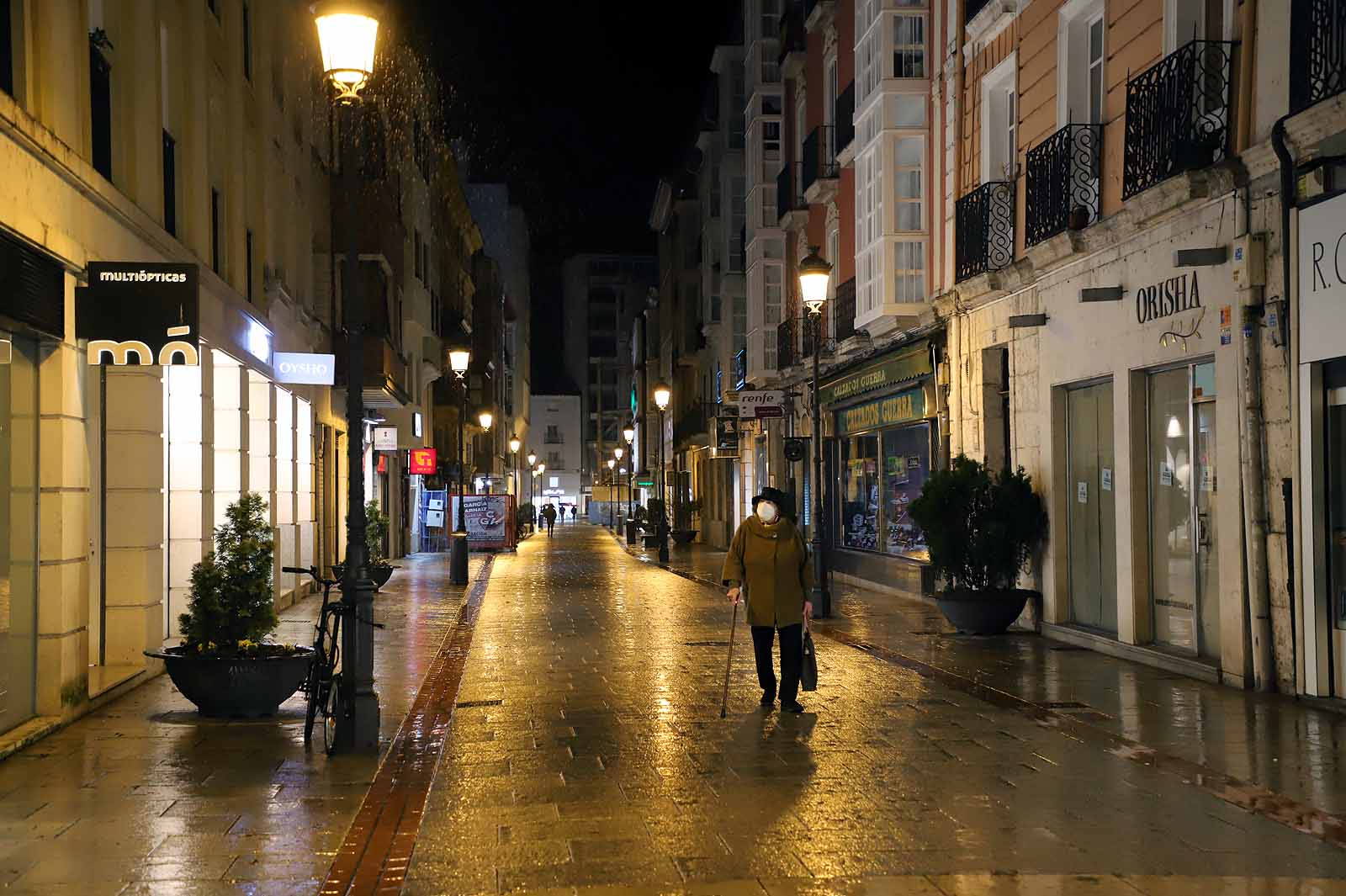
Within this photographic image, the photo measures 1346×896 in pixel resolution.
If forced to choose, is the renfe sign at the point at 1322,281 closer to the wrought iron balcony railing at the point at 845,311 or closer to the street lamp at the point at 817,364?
the street lamp at the point at 817,364

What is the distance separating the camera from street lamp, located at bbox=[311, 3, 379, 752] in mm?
9188

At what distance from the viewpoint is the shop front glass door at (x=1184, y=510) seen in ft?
43.2

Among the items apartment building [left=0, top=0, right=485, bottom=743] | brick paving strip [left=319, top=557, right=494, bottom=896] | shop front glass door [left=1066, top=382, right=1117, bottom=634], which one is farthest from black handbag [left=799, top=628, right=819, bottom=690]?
shop front glass door [left=1066, top=382, right=1117, bottom=634]

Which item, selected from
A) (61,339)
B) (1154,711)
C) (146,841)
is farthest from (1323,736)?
(61,339)

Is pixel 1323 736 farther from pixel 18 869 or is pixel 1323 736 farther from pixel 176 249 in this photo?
pixel 176 249

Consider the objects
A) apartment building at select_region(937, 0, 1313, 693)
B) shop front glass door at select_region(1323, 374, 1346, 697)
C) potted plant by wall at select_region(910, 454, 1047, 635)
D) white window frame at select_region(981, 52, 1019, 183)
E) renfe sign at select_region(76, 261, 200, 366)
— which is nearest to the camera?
renfe sign at select_region(76, 261, 200, 366)

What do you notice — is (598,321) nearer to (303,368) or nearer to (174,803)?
(303,368)

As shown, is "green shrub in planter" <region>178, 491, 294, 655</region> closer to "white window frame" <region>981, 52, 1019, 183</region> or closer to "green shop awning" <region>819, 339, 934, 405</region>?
"white window frame" <region>981, 52, 1019, 183</region>

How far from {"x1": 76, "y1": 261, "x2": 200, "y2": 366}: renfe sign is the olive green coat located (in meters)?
4.56

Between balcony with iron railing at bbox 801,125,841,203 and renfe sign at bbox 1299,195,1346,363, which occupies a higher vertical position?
balcony with iron railing at bbox 801,125,841,203

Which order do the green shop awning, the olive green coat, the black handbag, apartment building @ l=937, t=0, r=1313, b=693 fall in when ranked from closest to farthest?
the black handbag, the olive green coat, apartment building @ l=937, t=0, r=1313, b=693, the green shop awning

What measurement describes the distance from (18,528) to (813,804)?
18.8ft

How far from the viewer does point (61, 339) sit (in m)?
A: 10.3

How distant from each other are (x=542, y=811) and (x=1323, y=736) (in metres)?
5.40
